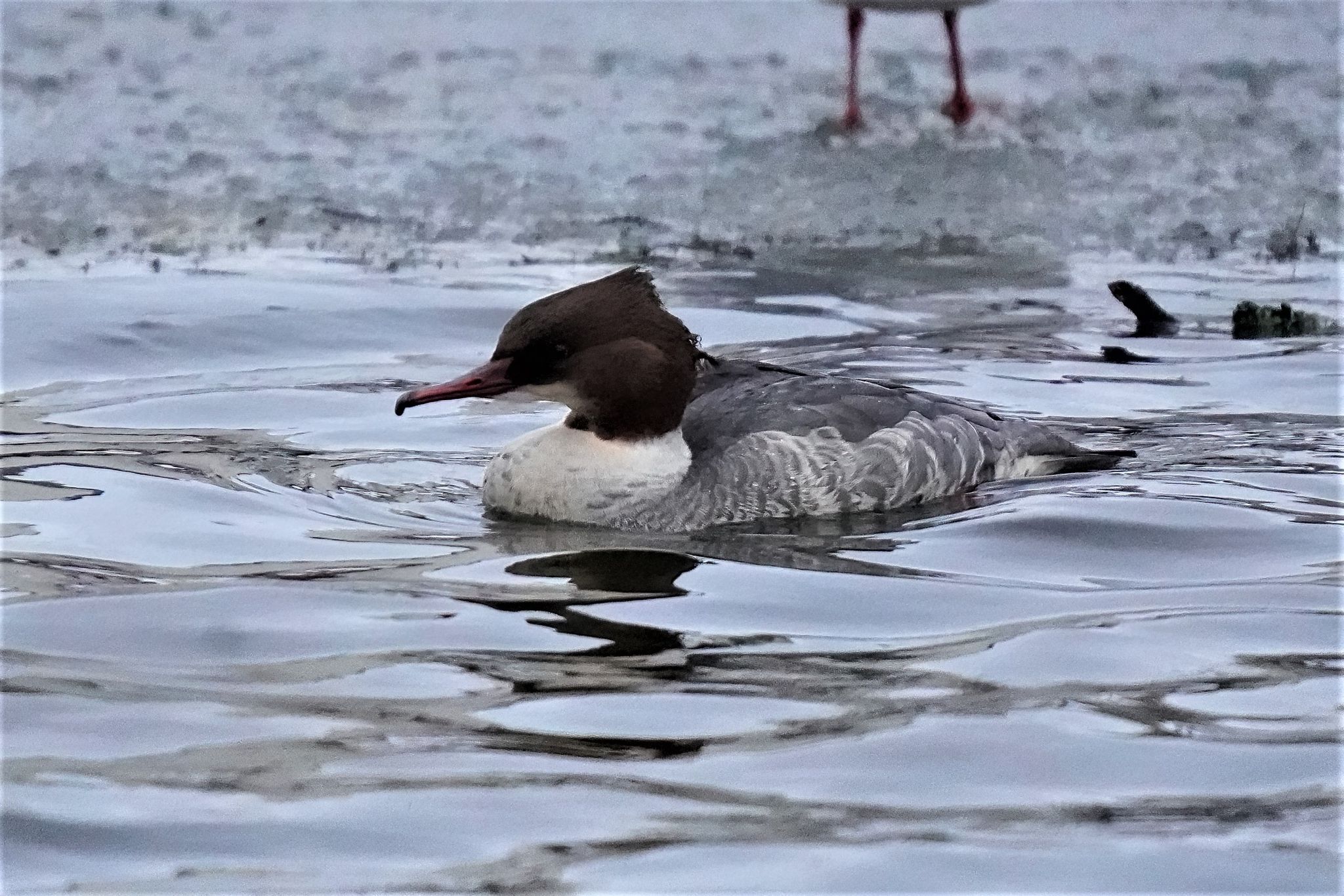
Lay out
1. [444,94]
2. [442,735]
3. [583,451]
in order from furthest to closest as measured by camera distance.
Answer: [444,94], [583,451], [442,735]

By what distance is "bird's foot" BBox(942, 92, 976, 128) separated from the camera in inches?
529

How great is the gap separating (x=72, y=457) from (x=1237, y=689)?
4113mm

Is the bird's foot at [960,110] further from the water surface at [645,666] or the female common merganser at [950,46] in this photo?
the water surface at [645,666]

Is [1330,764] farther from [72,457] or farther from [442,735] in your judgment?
[72,457]

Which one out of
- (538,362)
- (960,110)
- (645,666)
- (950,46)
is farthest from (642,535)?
(950,46)

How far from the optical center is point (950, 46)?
14.4m

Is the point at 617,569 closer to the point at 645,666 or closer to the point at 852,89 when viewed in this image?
the point at 645,666

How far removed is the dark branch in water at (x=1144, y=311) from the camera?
30.5 ft

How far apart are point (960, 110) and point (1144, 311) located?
4.32 meters

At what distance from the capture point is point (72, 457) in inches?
281

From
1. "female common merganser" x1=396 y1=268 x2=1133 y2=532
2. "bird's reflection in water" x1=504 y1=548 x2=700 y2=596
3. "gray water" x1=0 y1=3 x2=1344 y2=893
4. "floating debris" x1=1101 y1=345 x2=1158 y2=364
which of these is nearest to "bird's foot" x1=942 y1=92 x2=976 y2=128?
"gray water" x1=0 y1=3 x2=1344 y2=893

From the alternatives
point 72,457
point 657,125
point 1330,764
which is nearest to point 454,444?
point 72,457

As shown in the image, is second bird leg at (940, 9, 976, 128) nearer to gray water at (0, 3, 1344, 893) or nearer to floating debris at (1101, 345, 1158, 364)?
gray water at (0, 3, 1344, 893)

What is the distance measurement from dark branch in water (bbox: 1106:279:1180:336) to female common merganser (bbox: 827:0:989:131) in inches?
157
